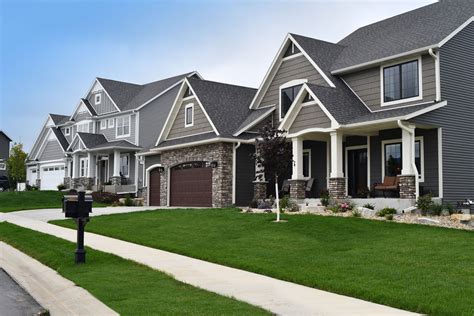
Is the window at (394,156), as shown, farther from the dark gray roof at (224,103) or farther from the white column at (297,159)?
the dark gray roof at (224,103)

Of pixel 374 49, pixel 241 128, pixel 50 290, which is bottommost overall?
pixel 50 290

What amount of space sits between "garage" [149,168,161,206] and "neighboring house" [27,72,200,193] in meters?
3.93

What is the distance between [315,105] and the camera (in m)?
22.5

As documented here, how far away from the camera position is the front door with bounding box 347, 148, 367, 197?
2353 cm

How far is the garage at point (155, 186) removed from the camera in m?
33.1

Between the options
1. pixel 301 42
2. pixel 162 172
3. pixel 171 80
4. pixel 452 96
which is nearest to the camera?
pixel 452 96

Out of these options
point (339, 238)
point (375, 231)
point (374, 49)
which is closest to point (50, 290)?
point (339, 238)

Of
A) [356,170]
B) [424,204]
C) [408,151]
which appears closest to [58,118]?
[356,170]

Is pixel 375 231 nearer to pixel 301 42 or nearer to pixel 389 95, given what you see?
pixel 389 95

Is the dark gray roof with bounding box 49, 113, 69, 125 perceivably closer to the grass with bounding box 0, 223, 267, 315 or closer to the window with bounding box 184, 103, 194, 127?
the window with bounding box 184, 103, 194, 127

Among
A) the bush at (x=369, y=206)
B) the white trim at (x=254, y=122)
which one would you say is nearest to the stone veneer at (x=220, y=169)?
the white trim at (x=254, y=122)

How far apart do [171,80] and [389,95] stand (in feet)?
80.2

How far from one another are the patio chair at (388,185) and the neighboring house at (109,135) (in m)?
19.5

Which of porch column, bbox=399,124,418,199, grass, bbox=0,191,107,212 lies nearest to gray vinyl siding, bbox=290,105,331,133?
porch column, bbox=399,124,418,199
